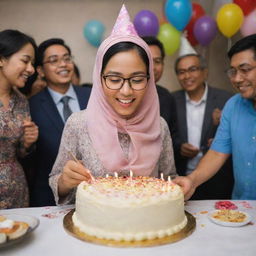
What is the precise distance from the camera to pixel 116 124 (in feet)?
5.88

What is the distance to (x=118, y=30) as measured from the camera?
1.78 metres

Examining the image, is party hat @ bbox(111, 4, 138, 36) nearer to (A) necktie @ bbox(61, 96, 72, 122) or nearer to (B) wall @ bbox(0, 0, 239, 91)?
(A) necktie @ bbox(61, 96, 72, 122)

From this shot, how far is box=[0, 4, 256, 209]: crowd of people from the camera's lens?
1.72 m

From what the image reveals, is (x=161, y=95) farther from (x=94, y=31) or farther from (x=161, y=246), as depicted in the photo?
(x=161, y=246)

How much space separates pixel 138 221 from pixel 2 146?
1.36 m

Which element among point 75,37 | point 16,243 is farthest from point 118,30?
point 75,37

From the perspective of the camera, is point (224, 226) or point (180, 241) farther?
point (224, 226)

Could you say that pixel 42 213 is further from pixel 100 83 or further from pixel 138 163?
pixel 100 83

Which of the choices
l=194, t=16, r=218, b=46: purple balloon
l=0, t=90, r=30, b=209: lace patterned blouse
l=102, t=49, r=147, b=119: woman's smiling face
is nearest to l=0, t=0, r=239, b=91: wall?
l=194, t=16, r=218, b=46: purple balloon

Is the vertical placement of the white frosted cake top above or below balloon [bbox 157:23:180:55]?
below

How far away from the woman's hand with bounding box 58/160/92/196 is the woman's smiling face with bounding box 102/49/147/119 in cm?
33

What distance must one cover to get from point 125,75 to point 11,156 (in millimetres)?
1202

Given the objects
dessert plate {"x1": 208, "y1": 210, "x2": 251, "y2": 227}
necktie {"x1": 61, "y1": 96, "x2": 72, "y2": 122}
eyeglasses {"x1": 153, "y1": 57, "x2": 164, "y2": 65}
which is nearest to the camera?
dessert plate {"x1": 208, "y1": 210, "x2": 251, "y2": 227}

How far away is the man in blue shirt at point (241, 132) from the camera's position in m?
2.14
